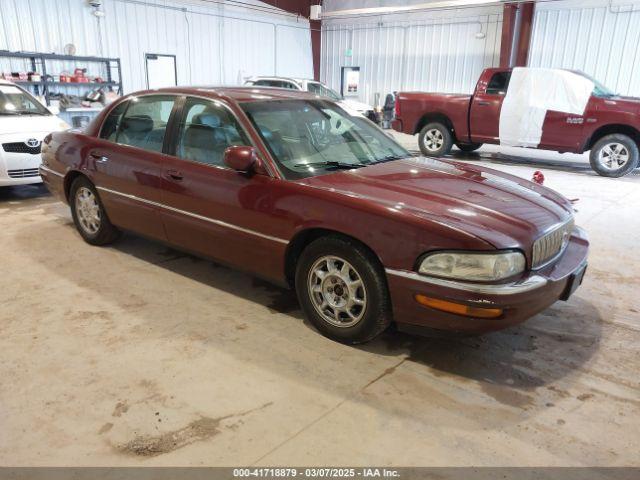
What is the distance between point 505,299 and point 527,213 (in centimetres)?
65

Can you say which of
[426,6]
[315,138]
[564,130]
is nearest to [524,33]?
[426,6]

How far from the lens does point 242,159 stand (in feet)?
10.2

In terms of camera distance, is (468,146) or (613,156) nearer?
(613,156)

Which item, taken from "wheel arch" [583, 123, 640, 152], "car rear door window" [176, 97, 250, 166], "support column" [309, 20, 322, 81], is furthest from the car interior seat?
"support column" [309, 20, 322, 81]

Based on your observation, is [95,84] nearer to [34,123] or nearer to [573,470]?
[34,123]

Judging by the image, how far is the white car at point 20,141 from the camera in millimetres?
6395

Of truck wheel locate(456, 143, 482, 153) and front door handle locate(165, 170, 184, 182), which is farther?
truck wheel locate(456, 143, 482, 153)

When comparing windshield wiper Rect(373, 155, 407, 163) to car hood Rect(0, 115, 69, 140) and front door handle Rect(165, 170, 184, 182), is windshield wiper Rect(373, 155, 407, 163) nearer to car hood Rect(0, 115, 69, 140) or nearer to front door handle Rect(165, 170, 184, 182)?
front door handle Rect(165, 170, 184, 182)

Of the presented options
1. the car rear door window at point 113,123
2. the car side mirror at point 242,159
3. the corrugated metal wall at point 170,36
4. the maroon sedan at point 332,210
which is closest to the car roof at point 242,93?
the maroon sedan at point 332,210

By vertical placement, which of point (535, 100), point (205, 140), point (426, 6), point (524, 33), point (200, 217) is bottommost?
point (200, 217)

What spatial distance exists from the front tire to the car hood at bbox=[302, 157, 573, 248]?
33 centimetres

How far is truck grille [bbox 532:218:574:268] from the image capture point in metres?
2.71

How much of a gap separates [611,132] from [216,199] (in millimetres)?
8071

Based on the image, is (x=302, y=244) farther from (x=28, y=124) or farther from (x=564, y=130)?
(x=564, y=130)
